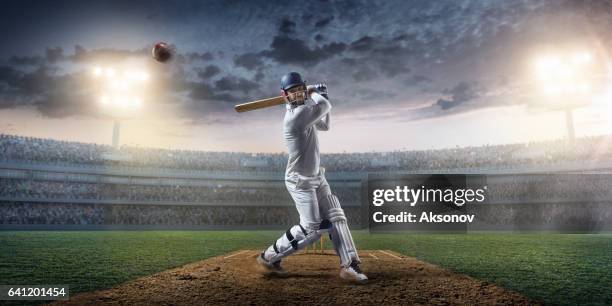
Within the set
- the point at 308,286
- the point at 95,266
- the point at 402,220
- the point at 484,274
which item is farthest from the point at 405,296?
the point at 402,220

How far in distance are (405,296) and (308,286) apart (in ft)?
4.48

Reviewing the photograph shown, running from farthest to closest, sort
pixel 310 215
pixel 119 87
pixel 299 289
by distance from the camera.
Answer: pixel 119 87 < pixel 310 215 < pixel 299 289

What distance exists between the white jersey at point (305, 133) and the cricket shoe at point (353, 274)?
1.50 meters

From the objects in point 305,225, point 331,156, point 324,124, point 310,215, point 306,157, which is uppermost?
point 331,156

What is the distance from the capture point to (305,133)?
5.73 meters

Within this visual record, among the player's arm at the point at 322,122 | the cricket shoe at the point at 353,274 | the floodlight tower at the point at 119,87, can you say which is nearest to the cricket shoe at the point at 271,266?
the cricket shoe at the point at 353,274

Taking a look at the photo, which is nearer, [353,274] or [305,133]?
[353,274]

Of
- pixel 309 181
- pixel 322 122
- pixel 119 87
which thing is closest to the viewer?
pixel 309 181

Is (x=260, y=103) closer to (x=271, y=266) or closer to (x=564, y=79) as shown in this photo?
(x=271, y=266)

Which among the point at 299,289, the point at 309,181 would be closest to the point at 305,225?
the point at 309,181

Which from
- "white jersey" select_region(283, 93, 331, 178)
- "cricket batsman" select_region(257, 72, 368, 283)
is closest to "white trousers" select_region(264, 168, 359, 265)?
"cricket batsman" select_region(257, 72, 368, 283)

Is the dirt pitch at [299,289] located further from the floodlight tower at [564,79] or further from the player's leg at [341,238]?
the floodlight tower at [564,79]

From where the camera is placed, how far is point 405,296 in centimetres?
464

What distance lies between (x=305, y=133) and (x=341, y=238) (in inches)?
67.2
